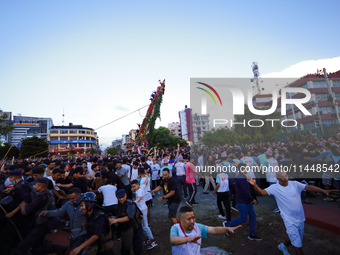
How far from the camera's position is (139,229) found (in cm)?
376

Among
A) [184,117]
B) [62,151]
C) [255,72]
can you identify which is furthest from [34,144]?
[255,72]

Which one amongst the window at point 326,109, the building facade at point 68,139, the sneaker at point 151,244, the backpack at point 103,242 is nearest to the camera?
the backpack at point 103,242

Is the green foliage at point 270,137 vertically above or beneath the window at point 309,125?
beneath

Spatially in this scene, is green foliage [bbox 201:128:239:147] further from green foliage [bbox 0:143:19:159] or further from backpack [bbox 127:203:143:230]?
backpack [bbox 127:203:143:230]

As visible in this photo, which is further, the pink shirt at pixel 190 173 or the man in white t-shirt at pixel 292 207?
the pink shirt at pixel 190 173

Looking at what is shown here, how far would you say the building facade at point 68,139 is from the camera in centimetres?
7769

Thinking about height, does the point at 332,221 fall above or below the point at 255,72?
below

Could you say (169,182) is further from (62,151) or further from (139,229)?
(62,151)

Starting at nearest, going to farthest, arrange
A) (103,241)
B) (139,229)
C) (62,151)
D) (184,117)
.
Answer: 1. (103,241)
2. (139,229)
3. (62,151)
4. (184,117)

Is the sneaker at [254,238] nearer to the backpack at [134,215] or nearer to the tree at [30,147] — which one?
the backpack at [134,215]

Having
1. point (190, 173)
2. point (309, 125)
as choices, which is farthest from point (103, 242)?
point (309, 125)

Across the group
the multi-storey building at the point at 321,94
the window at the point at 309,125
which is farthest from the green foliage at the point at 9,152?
the window at the point at 309,125

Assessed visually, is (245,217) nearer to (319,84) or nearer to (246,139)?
(246,139)

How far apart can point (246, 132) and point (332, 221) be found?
119 ft
